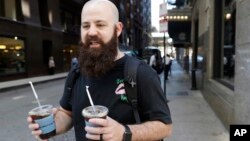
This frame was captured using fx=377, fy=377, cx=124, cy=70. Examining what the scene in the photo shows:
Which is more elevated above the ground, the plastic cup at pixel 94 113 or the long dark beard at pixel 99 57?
the long dark beard at pixel 99 57

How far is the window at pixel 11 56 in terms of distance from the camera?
2434 cm

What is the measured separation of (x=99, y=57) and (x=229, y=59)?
750 cm

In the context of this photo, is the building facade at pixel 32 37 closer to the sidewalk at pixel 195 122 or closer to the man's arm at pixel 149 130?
the sidewalk at pixel 195 122

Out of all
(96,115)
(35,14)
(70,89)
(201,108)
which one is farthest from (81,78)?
(35,14)

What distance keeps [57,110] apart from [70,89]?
0.20 meters

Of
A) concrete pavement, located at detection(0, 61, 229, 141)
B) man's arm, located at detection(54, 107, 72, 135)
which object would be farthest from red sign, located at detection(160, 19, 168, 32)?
man's arm, located at detection(54, 107, 72, 135)

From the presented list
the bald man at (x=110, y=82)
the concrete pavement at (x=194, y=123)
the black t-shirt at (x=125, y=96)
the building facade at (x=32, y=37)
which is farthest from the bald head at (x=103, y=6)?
the building facade at (x=32, y=37)

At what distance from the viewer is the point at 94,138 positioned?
190 cm

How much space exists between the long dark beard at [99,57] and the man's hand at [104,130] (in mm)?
497

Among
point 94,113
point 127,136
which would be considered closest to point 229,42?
point 127,136

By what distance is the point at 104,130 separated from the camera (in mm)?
1895

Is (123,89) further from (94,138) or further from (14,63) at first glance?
(14,63)

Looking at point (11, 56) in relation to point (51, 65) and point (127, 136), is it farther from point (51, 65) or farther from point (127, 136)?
point (127, 136)

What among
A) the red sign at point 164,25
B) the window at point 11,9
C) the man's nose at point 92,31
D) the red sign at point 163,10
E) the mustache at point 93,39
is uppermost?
the window at point 11,9
